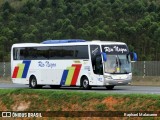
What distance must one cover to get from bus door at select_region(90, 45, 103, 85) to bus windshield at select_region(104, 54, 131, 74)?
40 centimetres

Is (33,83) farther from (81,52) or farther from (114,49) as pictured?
(114,49)

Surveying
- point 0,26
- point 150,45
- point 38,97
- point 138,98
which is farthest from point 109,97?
point 0,26

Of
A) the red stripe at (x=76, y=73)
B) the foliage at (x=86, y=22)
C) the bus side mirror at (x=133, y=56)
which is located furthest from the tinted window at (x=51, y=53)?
the foliage at (x=86, y=22)

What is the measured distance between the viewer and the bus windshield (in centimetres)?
3169

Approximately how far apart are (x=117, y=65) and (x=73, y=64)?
3108 mm

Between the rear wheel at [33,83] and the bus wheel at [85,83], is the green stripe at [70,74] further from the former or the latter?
the rear wheel at [33,83]

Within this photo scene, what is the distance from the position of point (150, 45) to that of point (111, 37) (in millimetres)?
4434

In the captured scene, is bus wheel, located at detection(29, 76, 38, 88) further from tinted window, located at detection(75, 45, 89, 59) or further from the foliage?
the foliage

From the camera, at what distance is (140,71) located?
42438mm

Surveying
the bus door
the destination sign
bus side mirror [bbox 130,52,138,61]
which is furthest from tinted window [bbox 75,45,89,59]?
bus side mirror [bbox 130,52,138,61]

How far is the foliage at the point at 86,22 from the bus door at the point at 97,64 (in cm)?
2077

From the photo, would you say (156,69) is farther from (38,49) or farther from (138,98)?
(138,98)

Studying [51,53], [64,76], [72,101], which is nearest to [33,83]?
[51,53]

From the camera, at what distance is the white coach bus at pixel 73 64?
104 feet
